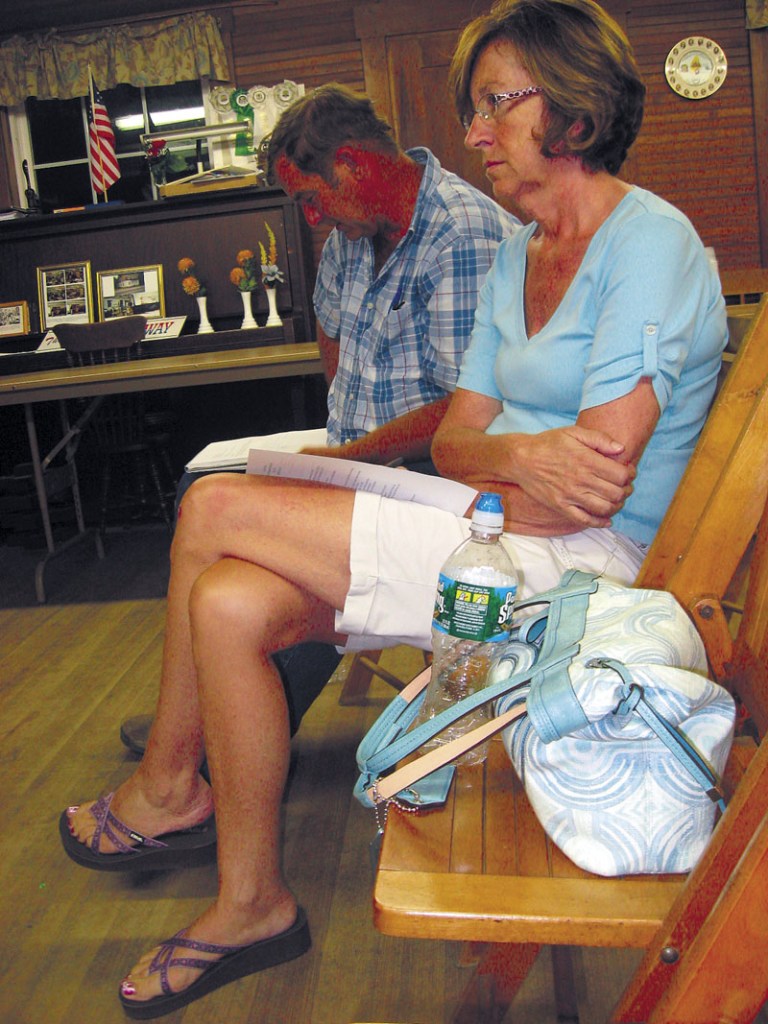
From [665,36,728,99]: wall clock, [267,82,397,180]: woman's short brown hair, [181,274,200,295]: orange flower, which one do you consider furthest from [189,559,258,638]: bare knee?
[665,36,728,99]: wall clock

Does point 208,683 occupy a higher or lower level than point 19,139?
lower

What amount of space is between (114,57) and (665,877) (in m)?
5.39

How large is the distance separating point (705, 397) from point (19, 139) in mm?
5281

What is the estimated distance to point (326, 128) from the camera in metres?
1.70

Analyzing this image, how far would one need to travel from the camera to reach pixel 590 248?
1102 mm

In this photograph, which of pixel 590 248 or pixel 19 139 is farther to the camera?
pixel 19 139

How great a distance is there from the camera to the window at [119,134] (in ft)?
17.1

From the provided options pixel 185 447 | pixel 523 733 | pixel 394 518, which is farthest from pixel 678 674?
pixel 185 447

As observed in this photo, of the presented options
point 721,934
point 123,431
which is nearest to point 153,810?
point 721,934

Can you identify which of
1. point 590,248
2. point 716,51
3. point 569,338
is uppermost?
point 716,51

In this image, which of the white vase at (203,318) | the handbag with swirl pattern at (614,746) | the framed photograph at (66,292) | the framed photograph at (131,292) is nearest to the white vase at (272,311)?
the white vase at (203,318)

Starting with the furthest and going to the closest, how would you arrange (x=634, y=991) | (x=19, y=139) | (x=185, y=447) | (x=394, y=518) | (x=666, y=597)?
(x=19, y=139) → (x=185, y=447) → (x=394, y=518) → (x=666, y=597) → (x=634, y=991)

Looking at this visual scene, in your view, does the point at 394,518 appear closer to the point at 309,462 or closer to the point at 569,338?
the point at 309,462

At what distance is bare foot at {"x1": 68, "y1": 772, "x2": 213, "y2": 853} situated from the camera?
136cm
